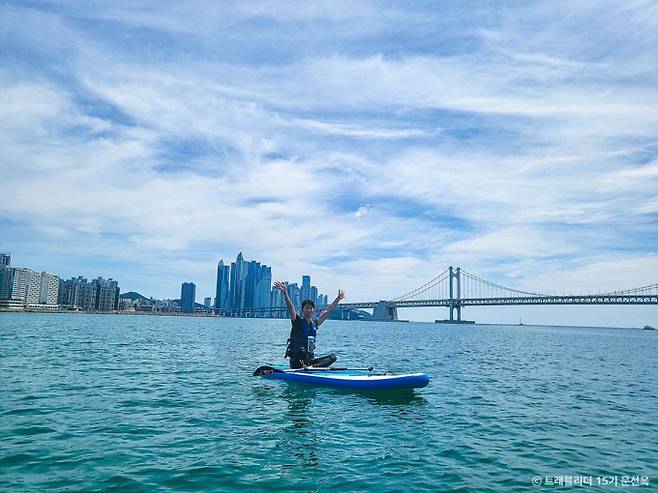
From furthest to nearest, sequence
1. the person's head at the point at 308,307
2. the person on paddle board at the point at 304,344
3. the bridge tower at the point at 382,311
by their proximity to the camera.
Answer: the bridge tower at the point at 382,311, the person on paddle board at the point at 304,344, the person's head at the point at 308,307

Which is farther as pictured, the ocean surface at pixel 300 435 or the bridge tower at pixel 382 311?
the bridge tower at pixel 382 311

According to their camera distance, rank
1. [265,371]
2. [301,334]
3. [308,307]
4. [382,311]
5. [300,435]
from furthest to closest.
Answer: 1. [382,311]
2. [265,371]
3. [301,334]
4. [308,307]
5. [300,435]

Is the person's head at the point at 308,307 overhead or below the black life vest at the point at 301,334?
overhead

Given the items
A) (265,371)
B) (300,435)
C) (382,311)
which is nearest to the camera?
(300,435)

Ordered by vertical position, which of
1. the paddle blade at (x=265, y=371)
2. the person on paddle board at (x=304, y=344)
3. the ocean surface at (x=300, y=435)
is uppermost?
the person on paddle board at (x=304, y=344)

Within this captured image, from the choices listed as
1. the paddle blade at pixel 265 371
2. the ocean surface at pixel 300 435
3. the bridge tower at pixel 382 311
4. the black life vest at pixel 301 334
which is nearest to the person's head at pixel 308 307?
the black life vest at pixel 301 334

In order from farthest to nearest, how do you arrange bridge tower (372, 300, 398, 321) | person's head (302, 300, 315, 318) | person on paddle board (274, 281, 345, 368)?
bridge tower (372, 300, 398, 321), person on paddle board (274, 281, 345, 368), person's head (302, 300, 315, 318)

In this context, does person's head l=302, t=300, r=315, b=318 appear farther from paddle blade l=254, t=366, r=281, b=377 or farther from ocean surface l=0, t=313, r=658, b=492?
paddle blade l=254, t=366, r=281, b=377

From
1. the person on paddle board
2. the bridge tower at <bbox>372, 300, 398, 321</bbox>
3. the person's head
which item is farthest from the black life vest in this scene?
the bridge tower at <bbox>372, 300, 398, 321</bbox>

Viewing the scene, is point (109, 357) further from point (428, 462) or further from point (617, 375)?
point (617, 375)

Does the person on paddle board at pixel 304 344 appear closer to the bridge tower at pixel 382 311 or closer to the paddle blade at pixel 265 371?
the paddle blade at pixel 265 371

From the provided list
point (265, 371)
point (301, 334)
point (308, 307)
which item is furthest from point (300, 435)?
point (265, 371)

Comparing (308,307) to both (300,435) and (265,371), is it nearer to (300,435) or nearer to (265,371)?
(265,371)

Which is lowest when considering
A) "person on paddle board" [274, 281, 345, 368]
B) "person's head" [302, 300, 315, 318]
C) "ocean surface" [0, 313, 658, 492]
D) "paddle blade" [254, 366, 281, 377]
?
"ocean surface" [0, 313, 658, 492]
